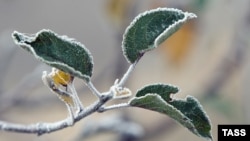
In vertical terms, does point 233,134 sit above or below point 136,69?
below

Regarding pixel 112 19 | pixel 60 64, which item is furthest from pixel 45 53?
pixel 112 19

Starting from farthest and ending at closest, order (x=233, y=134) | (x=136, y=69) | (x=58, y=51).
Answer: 1. (x=136, y=69)
2. (x=233, y=134)
3. (x=58, y=51)

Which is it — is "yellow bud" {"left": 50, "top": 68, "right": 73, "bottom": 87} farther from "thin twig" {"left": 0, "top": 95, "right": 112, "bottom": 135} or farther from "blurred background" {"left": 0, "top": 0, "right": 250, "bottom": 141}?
"blurred background" {"left": 0, "top": 0, "right": 250, "bottom": 141}

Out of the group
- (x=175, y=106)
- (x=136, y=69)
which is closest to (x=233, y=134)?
(x=175, y=106)

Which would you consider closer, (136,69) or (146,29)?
(146,29)

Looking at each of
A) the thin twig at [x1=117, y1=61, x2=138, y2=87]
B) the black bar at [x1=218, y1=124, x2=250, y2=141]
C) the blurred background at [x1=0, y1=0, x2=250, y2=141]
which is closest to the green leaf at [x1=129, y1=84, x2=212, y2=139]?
the thin twig at [x1=117, y1=61, x2=138, y2=87]

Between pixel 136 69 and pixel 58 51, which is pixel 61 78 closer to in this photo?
pixel 58 51

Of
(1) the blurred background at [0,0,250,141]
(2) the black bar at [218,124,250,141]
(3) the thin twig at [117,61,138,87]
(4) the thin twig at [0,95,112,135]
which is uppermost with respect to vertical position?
(1) the blurred background at [0,0,250,141]
